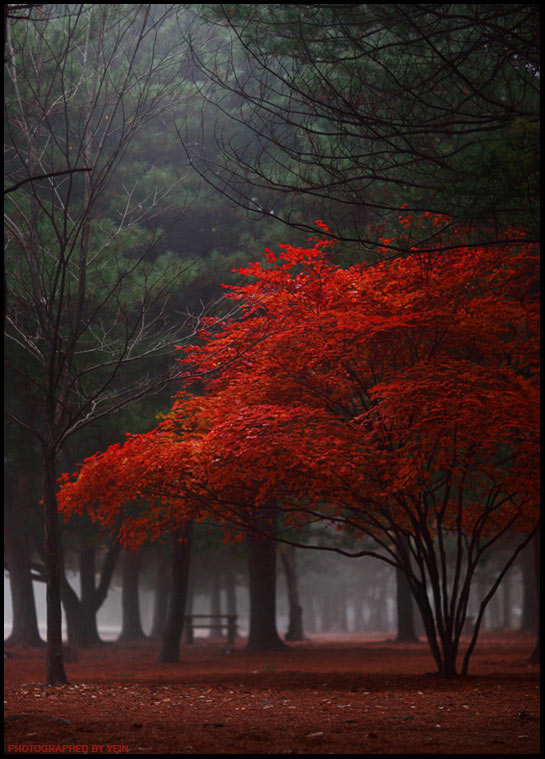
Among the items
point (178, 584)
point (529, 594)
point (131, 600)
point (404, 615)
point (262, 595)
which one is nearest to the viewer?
point (178, 584)

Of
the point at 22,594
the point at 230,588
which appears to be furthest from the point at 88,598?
the point at 230,588

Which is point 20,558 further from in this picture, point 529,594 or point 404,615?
point 529,594

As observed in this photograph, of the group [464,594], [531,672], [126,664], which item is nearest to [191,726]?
[464,594]

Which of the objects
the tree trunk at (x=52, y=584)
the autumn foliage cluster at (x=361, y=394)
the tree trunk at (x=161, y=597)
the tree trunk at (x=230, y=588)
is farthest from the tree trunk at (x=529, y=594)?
the tree trunk at (x=52, y=584)

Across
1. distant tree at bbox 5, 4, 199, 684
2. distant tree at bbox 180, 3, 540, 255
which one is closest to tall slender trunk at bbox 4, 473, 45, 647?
distant tree at bbox 5, 4, 199, 684

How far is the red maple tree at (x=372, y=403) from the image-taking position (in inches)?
347

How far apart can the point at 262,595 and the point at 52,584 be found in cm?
867

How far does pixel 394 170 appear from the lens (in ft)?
29.9

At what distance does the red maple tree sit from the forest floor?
56.5 inches

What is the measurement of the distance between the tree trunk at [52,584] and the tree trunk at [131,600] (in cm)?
1518

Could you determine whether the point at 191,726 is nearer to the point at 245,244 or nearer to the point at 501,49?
the point at 501,49

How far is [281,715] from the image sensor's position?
22.1 ft

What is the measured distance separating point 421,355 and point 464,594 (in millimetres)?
3009

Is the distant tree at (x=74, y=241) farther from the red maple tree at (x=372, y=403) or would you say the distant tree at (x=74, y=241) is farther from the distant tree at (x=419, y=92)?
the distant tree at (x=419, y=92)
